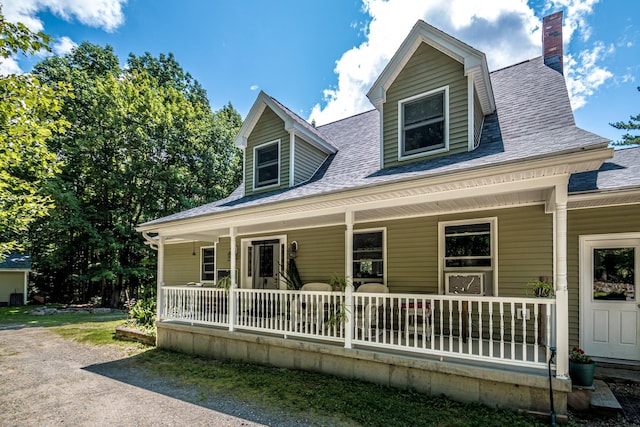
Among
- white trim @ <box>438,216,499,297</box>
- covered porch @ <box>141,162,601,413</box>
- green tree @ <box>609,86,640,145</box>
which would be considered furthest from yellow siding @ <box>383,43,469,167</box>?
green tree @ <box>609,86,640,145</box>

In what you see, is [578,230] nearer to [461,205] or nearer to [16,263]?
[461,205]

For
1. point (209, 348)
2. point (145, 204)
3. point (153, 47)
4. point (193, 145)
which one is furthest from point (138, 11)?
point (209, 348)

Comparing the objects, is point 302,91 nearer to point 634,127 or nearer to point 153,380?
point 153,380

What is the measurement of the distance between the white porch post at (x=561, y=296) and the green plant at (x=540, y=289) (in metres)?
1.12

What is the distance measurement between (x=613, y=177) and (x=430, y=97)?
3.34 m

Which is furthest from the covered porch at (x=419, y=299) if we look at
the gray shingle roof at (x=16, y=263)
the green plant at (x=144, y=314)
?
the gray shingle roof at (x=16, y=263)

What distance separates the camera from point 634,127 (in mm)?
19625

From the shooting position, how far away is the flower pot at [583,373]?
14.2 feet

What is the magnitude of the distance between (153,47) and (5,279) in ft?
56.9

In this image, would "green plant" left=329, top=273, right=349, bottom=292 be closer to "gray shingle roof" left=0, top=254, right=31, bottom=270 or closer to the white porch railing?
the white porch railing

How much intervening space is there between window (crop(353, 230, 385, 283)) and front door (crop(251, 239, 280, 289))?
2665 millimetres

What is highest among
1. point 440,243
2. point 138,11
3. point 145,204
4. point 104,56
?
point 104,56

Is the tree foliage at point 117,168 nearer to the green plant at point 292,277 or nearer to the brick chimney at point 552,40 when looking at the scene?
the green plant at point 292,277

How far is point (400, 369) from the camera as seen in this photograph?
4.98m
